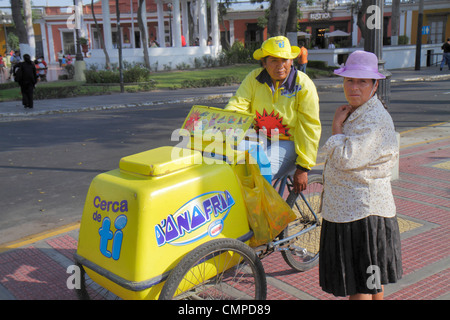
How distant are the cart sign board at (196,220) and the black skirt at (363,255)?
684 mm

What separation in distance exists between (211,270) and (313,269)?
4.66ft

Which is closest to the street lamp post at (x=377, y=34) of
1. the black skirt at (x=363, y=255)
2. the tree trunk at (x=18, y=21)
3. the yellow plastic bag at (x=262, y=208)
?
the yellow plastic bag at (x=262, y=208)

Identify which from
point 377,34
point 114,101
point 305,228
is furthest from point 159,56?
point 305,228

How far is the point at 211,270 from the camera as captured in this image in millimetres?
2795

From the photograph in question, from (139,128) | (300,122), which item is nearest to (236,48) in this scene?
(139,128)

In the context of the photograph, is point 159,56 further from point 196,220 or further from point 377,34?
point 196,220

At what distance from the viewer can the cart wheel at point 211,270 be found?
2.47 m

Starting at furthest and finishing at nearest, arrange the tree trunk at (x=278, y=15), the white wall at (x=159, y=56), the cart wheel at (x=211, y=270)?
the white wall at (x=159, y=56) → the tree trunk at (x=278, y=15) → the cart wheel at (x=211, y=270)

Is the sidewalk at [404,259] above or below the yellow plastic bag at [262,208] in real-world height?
below

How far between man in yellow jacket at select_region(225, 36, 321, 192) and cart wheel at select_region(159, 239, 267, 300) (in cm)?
86

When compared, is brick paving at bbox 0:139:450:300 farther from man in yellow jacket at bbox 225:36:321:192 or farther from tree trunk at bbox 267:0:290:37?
tree trunk at bbox 267:0:290:37

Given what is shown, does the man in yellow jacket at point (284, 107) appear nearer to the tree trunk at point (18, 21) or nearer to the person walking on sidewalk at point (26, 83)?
the person walking on sidewalk at point (26, 83)

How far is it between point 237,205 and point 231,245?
360 millimetres

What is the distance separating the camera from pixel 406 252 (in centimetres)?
406
